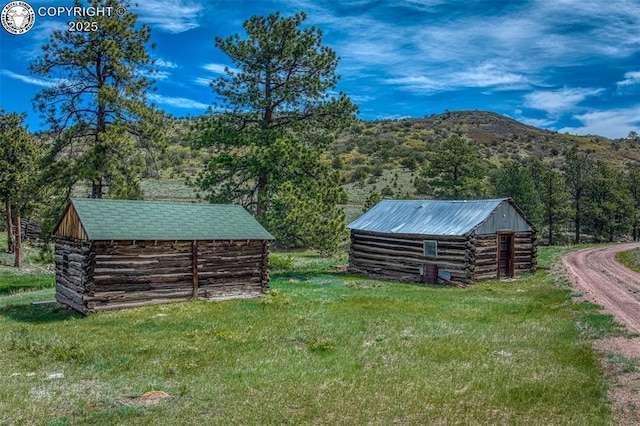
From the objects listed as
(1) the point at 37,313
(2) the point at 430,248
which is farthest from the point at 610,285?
(1) the point at 37,313

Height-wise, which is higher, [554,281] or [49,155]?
[49,155]

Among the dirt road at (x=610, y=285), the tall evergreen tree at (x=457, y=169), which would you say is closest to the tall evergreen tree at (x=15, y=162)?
the dirt road at (x=610, y=285)

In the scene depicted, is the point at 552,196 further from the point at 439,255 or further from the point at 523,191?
the point at 439,255

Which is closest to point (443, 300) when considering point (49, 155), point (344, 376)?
point (344, 376)

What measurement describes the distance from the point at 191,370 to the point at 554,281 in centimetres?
2233

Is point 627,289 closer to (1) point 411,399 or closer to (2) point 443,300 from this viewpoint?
(2) point 443,300

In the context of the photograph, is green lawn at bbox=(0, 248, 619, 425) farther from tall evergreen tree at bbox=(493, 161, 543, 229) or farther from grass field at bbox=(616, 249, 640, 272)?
tall evergreen tree at bbox=(493, 161, 543, 229)

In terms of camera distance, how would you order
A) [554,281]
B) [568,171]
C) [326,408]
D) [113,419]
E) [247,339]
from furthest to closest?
[568,171], [554,281], [247,339], [326,408], [113,419]

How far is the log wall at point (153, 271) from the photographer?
1903 cm

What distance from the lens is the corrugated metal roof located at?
29844 millimetres

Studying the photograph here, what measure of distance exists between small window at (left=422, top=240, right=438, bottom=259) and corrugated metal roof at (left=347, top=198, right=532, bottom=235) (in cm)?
69

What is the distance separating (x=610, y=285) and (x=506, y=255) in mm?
7099

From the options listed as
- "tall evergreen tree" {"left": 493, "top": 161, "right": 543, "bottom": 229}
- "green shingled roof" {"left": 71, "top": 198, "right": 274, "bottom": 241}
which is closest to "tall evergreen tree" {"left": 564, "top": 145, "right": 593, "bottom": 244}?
"tall evergreen tree" {"left": 493, "top": 161, "right": 543, "bottom": 229}

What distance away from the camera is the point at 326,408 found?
368 inches
